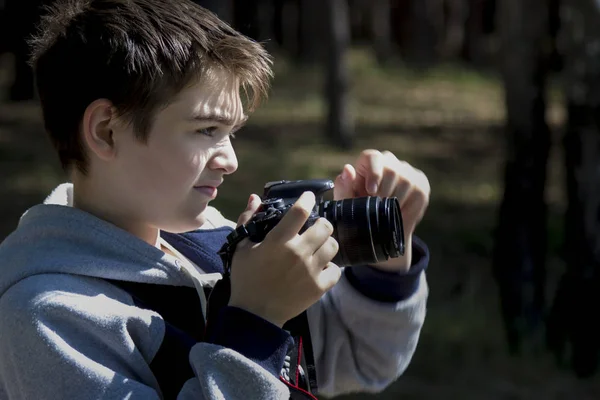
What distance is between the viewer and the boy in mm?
1547

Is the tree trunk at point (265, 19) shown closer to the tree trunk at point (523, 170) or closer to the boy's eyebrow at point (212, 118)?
the tree trunk at point (523, 170)

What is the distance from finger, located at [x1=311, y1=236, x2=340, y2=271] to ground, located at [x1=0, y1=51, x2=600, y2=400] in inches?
126

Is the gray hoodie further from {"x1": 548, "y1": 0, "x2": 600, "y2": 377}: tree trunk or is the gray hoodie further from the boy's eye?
{"x1": 548, "y1": 0, "x2": 600, "y2": 377}: tree trunk

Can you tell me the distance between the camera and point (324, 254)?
1.66 metres

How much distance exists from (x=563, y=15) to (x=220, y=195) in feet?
12.5

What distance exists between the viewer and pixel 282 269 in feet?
5.28

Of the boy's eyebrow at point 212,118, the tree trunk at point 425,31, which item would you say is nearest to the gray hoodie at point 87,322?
the boy's eyebrow at point 212,118

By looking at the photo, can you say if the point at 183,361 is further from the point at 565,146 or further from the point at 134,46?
the point at 565,146

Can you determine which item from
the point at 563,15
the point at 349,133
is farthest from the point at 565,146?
the point at 349,133

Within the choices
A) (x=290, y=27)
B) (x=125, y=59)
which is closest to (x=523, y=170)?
(x=125, y=59)

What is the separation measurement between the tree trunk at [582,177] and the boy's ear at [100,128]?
3.52m

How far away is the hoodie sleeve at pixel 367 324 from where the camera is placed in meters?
1.97

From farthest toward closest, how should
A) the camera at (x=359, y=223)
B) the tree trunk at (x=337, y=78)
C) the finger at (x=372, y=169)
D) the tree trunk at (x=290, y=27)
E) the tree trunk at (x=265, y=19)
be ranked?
the tree trunk at (x=265, y=19)
the tree trunk at (x=290, y=27)
the tree trunk at (x=337, y=78)
the finger at (x=372, y=169)
the camera at (x=359, y=223)

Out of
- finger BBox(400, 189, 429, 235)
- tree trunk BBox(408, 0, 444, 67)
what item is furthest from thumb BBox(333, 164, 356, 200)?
tree trunk BBox(408, 0, 444, 67)
